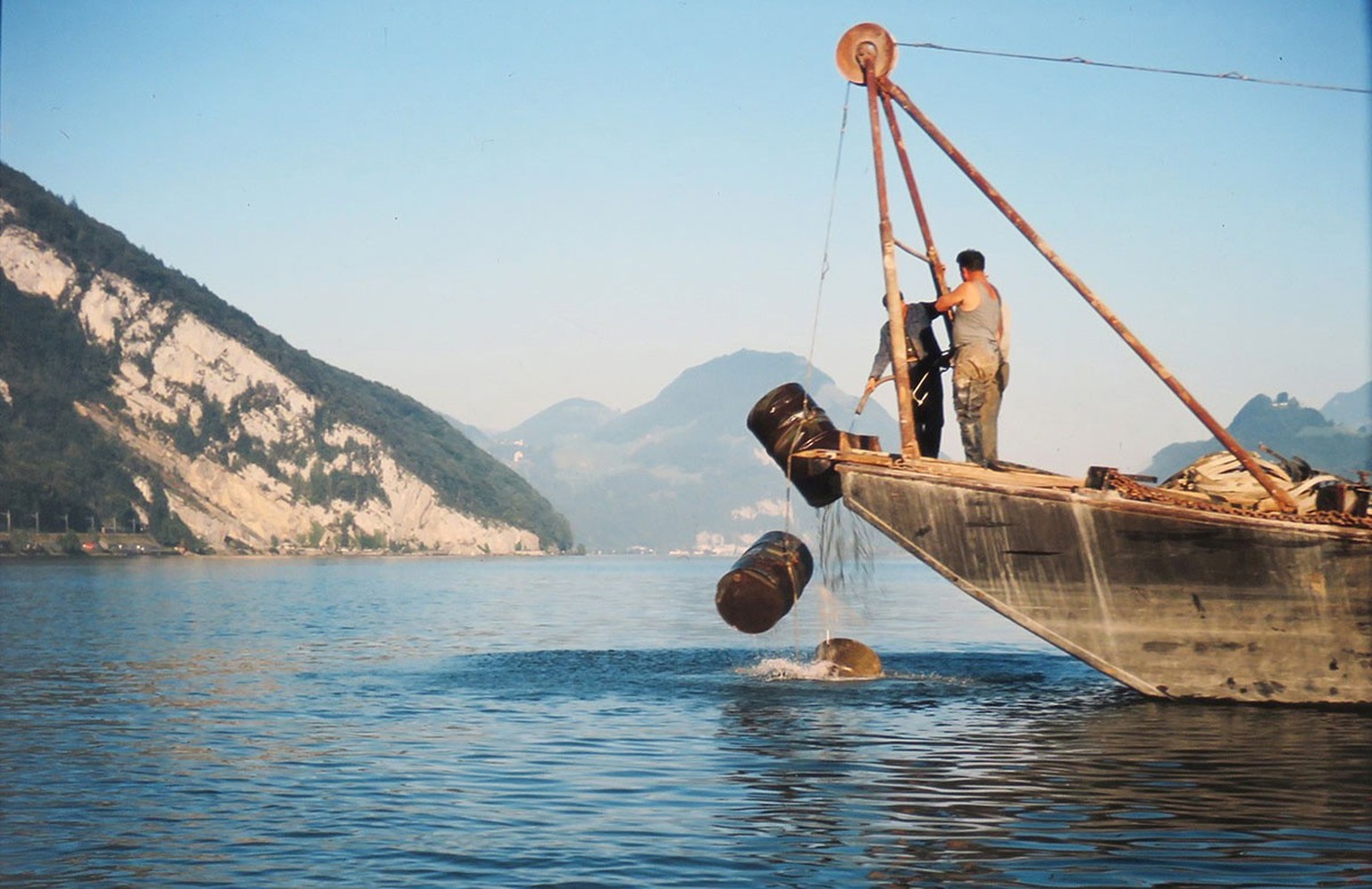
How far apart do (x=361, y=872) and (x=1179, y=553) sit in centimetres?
971

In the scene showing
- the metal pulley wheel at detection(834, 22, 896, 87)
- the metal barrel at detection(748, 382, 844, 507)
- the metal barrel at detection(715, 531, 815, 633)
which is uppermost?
the metal pulley wheel at detection(834, 22, 896, 87)

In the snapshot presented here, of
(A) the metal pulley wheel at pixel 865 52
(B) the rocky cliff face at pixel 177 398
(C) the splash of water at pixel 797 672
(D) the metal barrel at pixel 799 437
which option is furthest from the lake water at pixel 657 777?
(B) the rocky cliff face at pixel 177 398

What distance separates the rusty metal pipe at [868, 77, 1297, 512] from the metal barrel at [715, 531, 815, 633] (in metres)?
5.83

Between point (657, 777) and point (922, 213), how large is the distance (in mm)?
7969

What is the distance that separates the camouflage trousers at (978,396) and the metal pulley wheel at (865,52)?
349cm

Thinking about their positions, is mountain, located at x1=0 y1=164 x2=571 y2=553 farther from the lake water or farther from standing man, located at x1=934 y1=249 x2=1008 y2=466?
standing man, located at x1=934 y1=249 x2=1008 y2=466

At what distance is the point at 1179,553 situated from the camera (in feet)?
51.1

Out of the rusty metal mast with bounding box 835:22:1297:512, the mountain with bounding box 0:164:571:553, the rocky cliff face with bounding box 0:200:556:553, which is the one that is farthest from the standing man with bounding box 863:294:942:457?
the rocky cliff face with bounding box 0:200:556:553

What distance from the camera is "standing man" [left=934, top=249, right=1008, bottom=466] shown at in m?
16.8

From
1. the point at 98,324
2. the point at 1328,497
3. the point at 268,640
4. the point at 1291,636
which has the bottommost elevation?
the point at 268,640

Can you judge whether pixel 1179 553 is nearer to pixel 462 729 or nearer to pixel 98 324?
pixel 462 729

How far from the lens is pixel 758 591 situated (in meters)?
19.9

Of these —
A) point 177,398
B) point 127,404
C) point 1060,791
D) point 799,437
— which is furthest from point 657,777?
point 177,398

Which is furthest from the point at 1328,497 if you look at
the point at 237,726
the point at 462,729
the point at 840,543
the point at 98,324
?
the point at 98,324
